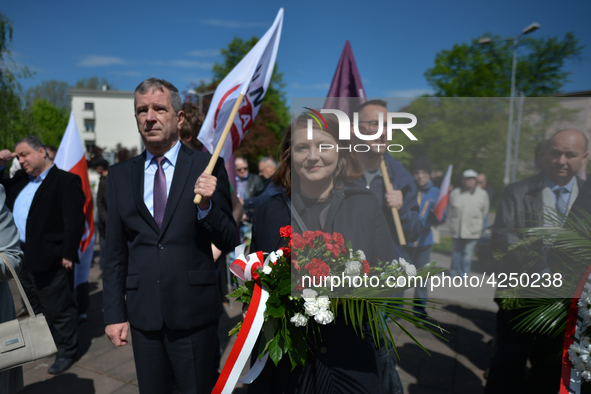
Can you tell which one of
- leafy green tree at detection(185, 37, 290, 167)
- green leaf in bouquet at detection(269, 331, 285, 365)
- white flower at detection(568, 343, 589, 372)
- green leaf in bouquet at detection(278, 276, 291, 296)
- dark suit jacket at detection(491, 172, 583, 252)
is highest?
leafy green tree at detection(185, 37, 290, 167)

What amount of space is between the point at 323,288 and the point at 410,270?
36cm

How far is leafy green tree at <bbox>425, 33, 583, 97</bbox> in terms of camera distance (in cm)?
1770

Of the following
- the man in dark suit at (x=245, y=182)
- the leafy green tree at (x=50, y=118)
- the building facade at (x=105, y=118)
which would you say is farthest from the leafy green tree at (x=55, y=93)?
the man in dark suit at (x=245, y=182)

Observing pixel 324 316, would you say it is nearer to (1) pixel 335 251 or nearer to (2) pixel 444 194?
(1) pixel 335 251

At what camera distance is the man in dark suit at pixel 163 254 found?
212cm

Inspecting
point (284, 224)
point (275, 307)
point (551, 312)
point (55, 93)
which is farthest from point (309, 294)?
point (55, 93)

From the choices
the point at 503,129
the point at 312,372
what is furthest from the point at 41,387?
the point at 503,129

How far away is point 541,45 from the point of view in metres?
18.0

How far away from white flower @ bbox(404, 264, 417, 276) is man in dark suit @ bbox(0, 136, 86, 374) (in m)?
3.62

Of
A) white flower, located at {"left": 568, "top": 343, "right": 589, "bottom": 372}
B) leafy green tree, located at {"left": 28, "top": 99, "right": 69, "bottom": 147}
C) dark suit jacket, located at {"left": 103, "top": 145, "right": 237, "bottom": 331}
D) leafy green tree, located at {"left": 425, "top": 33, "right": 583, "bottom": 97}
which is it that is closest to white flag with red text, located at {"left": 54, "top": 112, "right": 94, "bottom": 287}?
dark suit jacket, located at {"left": 103, "top": 145, "right": 237, "bottom": 331}

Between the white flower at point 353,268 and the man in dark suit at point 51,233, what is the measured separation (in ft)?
11.4

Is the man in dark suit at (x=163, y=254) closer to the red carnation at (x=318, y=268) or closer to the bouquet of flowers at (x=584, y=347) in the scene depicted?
the red carnation at (x=318, y=268)

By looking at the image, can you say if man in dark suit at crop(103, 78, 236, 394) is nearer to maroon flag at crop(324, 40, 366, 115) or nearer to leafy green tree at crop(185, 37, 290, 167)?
maroon flag at crop(324, 40, 366, 115)

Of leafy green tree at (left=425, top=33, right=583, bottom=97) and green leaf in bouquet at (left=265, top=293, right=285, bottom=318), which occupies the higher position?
leafy green tree at (left=425, top=33, right=583, bottom=97)
